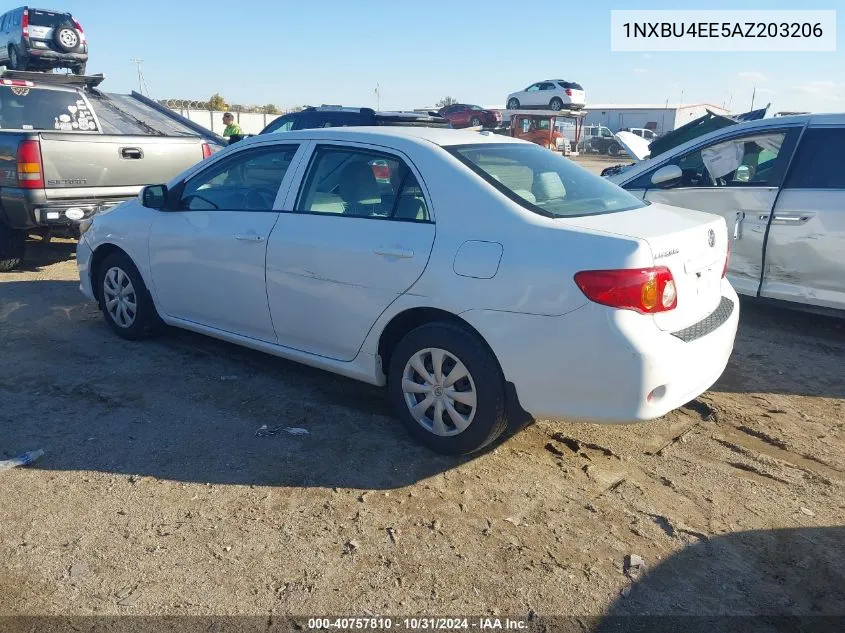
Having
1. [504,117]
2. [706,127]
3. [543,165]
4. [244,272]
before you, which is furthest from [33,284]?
[504,117]

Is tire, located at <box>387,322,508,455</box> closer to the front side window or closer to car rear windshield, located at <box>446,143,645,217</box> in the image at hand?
the front side window

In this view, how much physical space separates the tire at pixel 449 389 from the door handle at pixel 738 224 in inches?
139

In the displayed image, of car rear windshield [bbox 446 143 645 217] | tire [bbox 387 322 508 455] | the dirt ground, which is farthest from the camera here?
car rear windshield [bbox 446 143 645 217]

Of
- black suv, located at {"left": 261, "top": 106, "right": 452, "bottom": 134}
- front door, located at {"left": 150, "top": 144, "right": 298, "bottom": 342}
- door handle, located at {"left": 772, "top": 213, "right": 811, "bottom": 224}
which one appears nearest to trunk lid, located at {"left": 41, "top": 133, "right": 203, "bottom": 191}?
black suv, located at {"left": 261, "top": 106, "right": 452, "bottom": 134}

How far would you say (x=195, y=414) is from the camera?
4.27 meters

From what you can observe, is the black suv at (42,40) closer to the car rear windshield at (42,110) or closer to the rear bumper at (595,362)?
the car rear windshield at (42,110)

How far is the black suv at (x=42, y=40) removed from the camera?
1427 centimetres

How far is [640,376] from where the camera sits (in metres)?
3.20

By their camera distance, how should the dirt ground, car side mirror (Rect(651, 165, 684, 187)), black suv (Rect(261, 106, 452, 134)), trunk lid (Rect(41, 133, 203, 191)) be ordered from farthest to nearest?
black suv (Rect(261, 106, 452, 134)), trunk lid (Rect(41, 133, 203, 191)), car side mirror (Rect(651, 165, 684, 187)), the dirt ground

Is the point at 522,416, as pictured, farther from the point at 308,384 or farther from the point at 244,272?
the point at 244,272

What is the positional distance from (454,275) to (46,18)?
48.4 feet

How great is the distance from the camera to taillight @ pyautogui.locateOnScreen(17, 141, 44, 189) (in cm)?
703

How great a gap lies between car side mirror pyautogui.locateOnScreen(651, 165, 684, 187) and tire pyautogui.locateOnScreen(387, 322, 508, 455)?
3.70 meters

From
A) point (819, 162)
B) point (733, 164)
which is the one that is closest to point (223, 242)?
point (733, 164)
